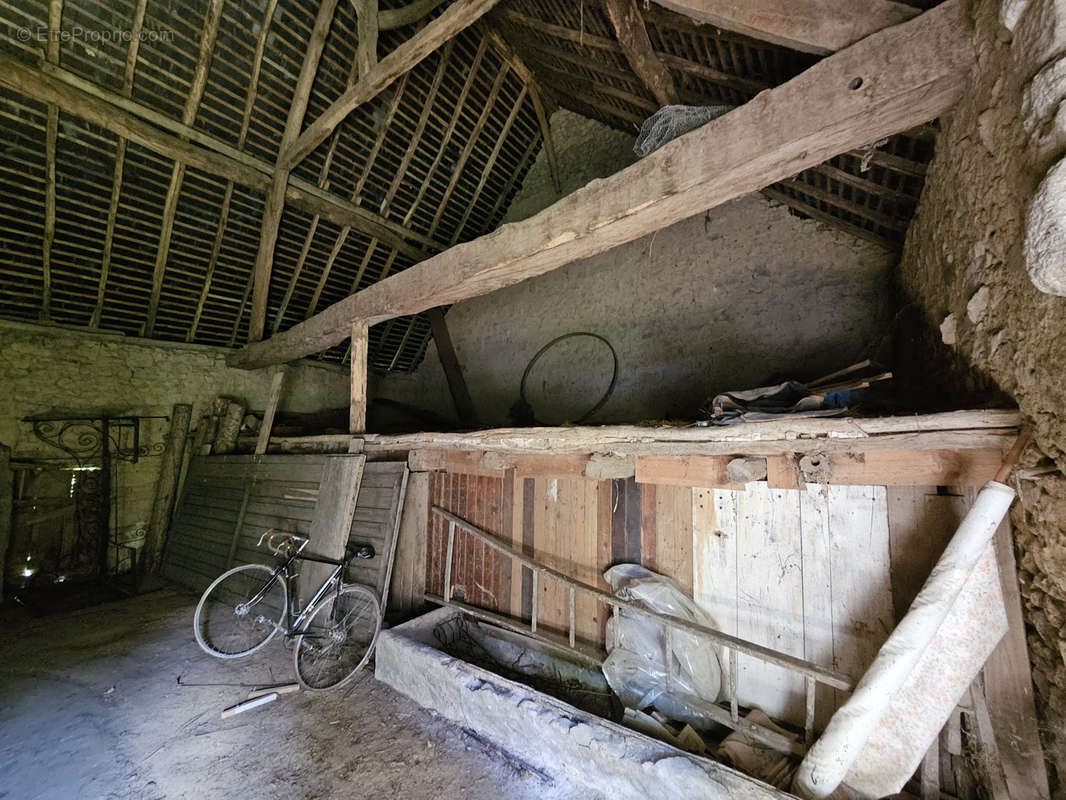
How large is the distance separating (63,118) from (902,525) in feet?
22.2

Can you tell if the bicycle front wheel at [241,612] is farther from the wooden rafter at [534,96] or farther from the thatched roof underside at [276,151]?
the wooden rafter at [534,96]

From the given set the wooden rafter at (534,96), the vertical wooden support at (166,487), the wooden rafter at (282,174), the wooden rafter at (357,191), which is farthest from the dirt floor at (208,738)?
the wooden rafter at (534,96)

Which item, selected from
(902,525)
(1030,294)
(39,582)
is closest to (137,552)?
(39,582)

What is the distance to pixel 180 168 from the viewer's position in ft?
13.6

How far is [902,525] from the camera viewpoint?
74.0 inches

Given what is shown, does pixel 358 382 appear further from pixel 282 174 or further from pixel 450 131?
pixel 450 131

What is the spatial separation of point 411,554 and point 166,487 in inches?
164

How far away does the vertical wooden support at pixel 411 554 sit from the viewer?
362 cm

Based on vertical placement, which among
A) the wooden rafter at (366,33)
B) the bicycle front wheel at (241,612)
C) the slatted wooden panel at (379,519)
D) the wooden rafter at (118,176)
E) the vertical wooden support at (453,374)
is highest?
the wooden rafter at (366,33)

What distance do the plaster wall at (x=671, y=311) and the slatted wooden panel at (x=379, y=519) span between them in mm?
2832

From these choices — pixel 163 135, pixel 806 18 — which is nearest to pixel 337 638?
pixel 806 18

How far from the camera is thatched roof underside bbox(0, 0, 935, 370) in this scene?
10.3 feet

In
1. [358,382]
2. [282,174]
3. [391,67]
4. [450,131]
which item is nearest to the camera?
[391,67]

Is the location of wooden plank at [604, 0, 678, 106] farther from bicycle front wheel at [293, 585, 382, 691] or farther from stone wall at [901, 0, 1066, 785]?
bicycle front wheel at [293, 585, 382, 691]
